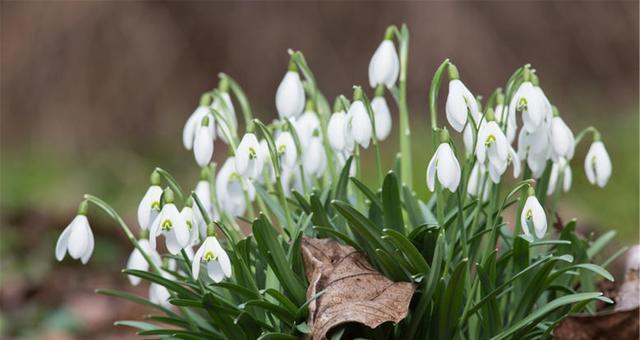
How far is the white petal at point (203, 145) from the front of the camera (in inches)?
86.4

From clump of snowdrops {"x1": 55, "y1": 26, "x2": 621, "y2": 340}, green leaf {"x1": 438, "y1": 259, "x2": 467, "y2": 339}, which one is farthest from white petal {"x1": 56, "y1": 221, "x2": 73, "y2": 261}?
green leaf {"x1": 438, "y1": 259, "x2": 467, "y2": 339}

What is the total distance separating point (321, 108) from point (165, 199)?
71cm

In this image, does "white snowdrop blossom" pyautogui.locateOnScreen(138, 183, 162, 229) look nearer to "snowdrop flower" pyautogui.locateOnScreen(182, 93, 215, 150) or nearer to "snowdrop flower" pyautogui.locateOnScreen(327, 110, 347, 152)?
"snowdrop flower" pyautogui.locateOnScreen(182, 93, 215, 150)

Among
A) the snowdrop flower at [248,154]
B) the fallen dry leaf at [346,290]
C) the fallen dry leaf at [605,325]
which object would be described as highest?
the snowdrop flower at [248,154]

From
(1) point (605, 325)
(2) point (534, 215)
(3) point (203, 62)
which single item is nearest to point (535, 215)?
(2) point (534, 215)

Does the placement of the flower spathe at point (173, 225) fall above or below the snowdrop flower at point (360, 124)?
below

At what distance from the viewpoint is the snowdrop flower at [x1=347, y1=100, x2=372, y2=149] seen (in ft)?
6.81

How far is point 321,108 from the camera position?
2562 mm

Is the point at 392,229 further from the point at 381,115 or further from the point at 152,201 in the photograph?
the point at 152,201

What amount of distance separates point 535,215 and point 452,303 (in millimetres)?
270

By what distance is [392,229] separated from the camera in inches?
82.2

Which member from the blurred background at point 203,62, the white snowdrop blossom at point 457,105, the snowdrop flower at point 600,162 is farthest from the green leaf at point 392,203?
the blurred background at point 203,62

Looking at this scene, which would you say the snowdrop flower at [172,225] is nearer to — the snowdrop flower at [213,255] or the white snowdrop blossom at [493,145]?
the snowdrop flower at [213,255]

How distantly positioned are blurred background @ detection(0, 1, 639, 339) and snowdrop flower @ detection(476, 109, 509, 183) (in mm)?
4672
